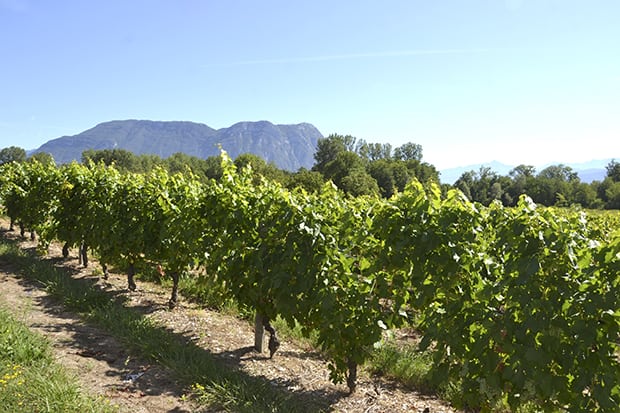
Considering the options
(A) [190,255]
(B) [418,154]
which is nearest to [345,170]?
(B) [418,154]

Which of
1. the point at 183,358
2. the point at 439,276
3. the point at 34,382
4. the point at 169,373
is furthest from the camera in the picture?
the point at 183,358

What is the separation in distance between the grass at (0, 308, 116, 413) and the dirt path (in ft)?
0.86

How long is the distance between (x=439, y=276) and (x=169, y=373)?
11.5ft

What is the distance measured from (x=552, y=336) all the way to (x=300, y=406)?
2741 mm

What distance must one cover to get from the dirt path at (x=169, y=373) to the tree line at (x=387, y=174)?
48303mm

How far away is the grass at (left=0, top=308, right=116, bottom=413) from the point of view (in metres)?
3.86

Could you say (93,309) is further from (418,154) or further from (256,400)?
(418,154)

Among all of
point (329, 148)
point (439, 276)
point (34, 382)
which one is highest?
point (329, 148)

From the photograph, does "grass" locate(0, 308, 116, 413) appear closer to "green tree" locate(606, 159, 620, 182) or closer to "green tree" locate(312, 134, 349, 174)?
"green tree" locate(312, 134, 349, 174)

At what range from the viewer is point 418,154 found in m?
112

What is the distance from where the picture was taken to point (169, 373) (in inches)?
201

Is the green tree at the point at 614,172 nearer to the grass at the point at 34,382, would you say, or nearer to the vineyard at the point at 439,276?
the vineyard at the point at 439,276

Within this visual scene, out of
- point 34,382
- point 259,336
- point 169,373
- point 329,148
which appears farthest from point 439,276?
point 329,148

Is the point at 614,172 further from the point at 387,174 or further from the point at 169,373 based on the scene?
the point at 169,373
